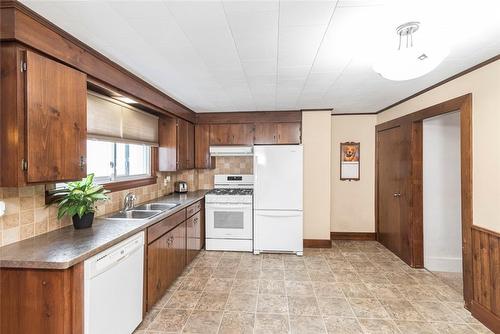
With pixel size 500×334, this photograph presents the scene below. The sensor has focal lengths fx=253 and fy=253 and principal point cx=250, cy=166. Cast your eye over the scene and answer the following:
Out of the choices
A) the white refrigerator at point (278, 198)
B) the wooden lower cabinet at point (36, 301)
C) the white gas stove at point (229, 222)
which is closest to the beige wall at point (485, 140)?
the white refrigerator at point (278, 198)

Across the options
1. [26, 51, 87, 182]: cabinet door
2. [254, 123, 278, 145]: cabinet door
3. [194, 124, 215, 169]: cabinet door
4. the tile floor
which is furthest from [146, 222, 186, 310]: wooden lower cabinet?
[254, 123, 278, 145]: cabinet door

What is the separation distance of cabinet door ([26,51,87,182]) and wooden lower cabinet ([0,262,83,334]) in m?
0.56

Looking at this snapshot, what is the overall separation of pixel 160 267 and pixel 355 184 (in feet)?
11.7

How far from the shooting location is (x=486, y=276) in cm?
223

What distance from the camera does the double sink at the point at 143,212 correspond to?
2658 millimetres

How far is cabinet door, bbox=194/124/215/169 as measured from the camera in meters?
4.50

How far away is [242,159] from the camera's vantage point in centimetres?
471

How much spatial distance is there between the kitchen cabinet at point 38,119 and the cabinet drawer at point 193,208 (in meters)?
1.68

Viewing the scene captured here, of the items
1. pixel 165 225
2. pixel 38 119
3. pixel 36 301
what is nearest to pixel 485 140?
pixel 165 225

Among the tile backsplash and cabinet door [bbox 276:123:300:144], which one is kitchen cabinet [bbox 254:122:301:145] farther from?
the tile backsplash

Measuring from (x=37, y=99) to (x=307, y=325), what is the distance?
262cm

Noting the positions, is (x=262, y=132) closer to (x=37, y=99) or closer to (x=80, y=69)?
(x=80, y=69)

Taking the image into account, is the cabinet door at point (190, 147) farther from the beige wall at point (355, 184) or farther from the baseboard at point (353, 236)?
the baseboard at point (353, 236)

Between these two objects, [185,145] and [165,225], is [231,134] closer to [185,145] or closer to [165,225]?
[185,145]
